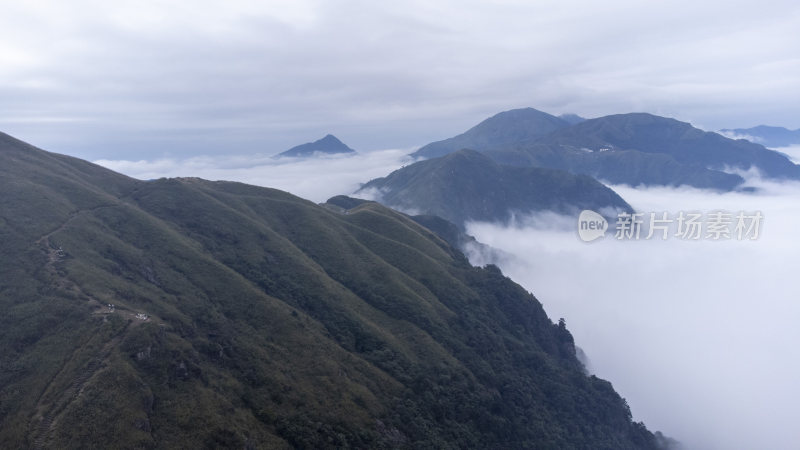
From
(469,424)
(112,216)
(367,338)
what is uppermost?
(112,216)

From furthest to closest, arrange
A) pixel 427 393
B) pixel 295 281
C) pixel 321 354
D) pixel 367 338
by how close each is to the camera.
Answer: pixel 295 281 < pixel 367 338 < pixel 427 393 < pixel 321 354

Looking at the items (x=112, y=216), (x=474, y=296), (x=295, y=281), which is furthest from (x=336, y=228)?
(x=112, y=216)

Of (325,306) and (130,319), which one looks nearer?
(130,319)

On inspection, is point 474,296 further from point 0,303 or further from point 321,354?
point 0,303

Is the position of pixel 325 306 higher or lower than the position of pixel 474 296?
higher

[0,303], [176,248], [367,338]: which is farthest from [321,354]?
[0,303]

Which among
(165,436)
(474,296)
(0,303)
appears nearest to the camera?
(165,436)
